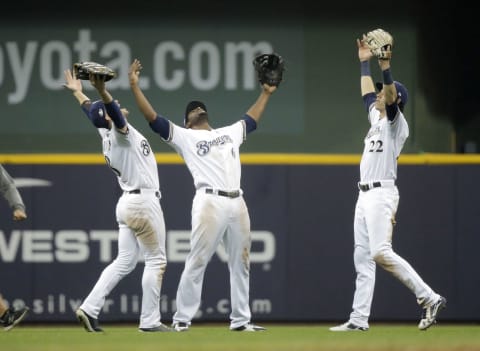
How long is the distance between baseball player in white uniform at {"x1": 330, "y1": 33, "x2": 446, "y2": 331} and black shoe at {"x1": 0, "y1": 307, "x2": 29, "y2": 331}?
91.8 inches

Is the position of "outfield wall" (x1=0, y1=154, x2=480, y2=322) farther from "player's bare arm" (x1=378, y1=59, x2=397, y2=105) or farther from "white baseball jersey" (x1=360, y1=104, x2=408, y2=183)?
"player's bare arm" (x1=378, y1=59, x2=397, y2=105)

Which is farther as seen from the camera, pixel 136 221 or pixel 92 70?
pixel 136 221

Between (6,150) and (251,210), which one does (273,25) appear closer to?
(251,210)

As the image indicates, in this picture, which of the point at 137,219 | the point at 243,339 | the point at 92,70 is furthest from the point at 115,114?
the point at 243,339

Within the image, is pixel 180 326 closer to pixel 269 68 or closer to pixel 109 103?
pixel 109 103

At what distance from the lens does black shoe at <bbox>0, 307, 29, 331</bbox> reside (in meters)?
9.13

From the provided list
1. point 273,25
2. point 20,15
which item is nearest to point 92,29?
point 20,15

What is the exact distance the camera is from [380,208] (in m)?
9.42

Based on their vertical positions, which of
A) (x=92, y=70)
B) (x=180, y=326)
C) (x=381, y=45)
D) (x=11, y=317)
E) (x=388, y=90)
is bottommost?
(x=180, y=326)

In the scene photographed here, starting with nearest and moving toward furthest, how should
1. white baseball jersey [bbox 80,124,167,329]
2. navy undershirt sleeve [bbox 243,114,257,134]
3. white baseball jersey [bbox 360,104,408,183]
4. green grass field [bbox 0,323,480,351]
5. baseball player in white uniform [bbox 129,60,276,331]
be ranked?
green grass field [bbox 0,323,480,351], white baseball jersey [bbox 80,124,167,329], baseball player in white uniform [bbox 129,60,276,331], white baseball jersey [bbox 360,104,408,183], navy undershirt sleeve [bbox 243,114,257,134]

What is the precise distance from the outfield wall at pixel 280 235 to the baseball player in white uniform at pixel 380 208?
1.77m

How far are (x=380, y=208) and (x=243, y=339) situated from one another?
4.92 ft

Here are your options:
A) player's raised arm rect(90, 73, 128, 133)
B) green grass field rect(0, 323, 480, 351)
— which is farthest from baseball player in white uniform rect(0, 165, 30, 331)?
player's raised arm rect(90, 73, 128, 133)

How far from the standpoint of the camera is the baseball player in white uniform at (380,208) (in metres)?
9.30
